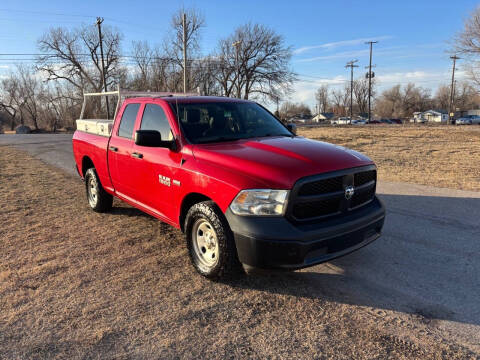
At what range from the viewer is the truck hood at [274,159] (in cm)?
307

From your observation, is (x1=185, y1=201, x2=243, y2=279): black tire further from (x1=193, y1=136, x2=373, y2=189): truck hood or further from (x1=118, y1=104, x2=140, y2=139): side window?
(x1=118, y1=104, x2=140, y2=139): side window

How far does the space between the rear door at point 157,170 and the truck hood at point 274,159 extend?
426 mm

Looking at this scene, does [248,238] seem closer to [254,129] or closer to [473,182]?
[254,129]

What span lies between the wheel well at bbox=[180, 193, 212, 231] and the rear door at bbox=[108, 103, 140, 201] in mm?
1115

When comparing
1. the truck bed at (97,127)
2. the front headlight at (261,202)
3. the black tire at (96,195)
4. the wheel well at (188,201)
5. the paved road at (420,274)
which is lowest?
the paved road at (420,274)

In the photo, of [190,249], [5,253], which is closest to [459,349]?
[190,249]

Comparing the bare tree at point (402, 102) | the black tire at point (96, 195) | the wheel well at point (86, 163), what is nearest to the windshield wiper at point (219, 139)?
the black tire at point (96, 195)

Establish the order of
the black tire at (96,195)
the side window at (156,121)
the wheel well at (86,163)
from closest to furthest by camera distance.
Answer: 1. the side window at (156,121)
2. the black tire at (96,195)
3. the wheel well at (86,163)

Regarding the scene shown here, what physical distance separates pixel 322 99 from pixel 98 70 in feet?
340

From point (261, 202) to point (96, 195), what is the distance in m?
3.85

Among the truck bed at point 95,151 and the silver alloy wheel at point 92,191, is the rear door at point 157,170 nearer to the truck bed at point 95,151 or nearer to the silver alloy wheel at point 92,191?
the truck bed at point 95,151

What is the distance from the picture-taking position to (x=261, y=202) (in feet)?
10.0

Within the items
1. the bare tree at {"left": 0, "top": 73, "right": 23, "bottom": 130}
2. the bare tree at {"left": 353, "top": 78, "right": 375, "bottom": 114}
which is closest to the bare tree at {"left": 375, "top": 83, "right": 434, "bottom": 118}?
the bare tree at {"left": 353, "top": 78, "right": 375, "bottom": 114}

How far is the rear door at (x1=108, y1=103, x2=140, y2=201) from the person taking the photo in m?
4.73
